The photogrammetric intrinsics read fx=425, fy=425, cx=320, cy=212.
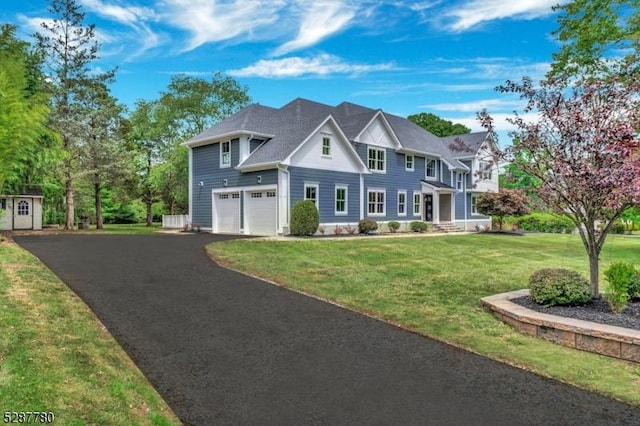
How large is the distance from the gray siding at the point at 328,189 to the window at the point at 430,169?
26.2 ft

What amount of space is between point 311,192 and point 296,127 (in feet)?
12.0

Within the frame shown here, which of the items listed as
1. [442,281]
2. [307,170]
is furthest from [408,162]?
[442,281]

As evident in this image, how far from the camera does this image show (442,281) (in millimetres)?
10266

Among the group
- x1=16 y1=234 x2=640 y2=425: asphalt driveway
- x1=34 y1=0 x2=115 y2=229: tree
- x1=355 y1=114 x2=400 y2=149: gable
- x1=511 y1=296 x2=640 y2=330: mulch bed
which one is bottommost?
x1=16 y1=234 x2=640 y2=425: asphalt driveway

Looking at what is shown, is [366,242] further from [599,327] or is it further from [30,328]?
[30,328]

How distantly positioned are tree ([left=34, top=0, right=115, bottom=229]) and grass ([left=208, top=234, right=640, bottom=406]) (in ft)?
53.1

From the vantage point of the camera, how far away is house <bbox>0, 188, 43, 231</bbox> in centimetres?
2633

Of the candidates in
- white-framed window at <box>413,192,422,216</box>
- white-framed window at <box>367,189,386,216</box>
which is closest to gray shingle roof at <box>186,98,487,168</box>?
white-framed window at <box>413,192,422,216</box>

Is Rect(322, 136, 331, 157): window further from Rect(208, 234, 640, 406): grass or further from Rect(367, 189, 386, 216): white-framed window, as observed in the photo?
Rect(208, 234, 640, 406): grass

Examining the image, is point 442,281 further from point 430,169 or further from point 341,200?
point 430,169

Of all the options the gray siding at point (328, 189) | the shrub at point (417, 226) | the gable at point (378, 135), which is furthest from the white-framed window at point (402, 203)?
the gray siding at point (328, 189)

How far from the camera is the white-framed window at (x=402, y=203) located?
90.5ft

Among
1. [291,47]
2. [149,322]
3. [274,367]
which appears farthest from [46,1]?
[274,367]

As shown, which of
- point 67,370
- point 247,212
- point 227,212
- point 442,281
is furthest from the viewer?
point 227,212
